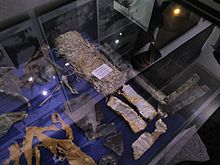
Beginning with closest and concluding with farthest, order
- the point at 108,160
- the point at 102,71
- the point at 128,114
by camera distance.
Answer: the point at 108,160
the point at 128,114
the point at 102,71

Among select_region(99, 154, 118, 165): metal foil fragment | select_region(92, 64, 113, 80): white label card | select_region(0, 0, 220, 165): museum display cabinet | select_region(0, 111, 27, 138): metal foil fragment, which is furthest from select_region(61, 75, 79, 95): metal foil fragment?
select_region(99, 154, 118, 165): metal foil fragment

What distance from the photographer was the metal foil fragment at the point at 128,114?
953 mm

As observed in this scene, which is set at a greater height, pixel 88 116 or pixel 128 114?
pixel 88 116

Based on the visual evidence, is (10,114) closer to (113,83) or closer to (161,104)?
(113,83)

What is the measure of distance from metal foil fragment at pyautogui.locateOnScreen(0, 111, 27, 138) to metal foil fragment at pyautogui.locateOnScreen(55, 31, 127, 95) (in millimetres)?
348

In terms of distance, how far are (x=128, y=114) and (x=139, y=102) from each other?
0.28 ft

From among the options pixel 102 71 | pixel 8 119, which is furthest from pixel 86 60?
pixel 8 119

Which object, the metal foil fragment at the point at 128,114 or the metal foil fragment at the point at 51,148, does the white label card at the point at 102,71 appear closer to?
the metal foil fragment at the point at 128,114

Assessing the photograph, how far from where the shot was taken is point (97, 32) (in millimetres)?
1198

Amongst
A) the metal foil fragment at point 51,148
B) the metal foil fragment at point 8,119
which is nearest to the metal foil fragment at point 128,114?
the metal foil fragment at point 51,148

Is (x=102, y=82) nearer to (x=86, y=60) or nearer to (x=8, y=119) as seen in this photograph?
(x=86, y=60)

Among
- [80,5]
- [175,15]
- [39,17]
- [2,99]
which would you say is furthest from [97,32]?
[2,99]

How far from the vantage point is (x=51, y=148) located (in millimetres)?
888

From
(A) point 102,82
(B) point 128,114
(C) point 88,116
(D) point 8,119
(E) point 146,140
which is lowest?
(E) point 146,140
